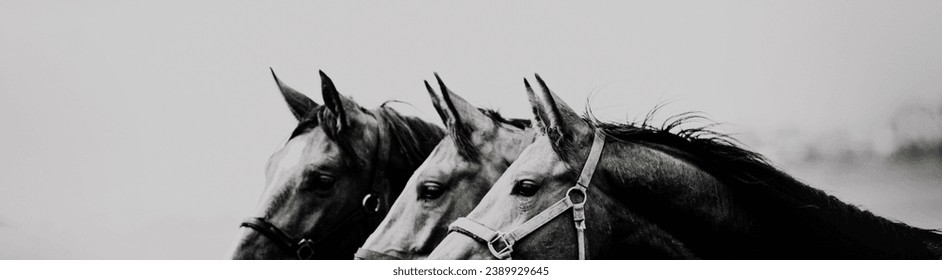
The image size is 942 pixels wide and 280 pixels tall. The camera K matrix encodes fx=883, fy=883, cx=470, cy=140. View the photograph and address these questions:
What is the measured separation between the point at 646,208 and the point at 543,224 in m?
0.30

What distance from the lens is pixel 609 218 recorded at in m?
2.51

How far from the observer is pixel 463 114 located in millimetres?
3070

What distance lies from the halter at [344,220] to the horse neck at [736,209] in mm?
1116

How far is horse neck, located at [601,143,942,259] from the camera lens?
250 centimetres

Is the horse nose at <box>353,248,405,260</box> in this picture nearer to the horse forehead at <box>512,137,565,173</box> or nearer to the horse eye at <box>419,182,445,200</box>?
the horse eye at <box>419,182,445,200</box>

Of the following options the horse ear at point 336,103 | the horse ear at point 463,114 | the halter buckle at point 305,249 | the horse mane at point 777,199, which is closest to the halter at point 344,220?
the halter buckle at point 305,249

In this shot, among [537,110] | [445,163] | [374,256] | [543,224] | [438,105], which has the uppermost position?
[438,105]

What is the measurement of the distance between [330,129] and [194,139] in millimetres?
881

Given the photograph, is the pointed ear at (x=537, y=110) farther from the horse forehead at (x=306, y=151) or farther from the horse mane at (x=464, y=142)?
the horse forehead at (x=306, y=151)

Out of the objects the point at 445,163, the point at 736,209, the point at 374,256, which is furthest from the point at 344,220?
the point at 736,209

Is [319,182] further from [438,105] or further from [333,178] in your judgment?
[438,105]

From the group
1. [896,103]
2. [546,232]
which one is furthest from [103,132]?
[896,103]

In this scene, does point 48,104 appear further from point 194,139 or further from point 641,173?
point 641,173

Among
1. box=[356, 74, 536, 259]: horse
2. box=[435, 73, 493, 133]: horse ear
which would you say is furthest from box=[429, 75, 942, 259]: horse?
box=[435, 73, 493, 133]: horse ear
